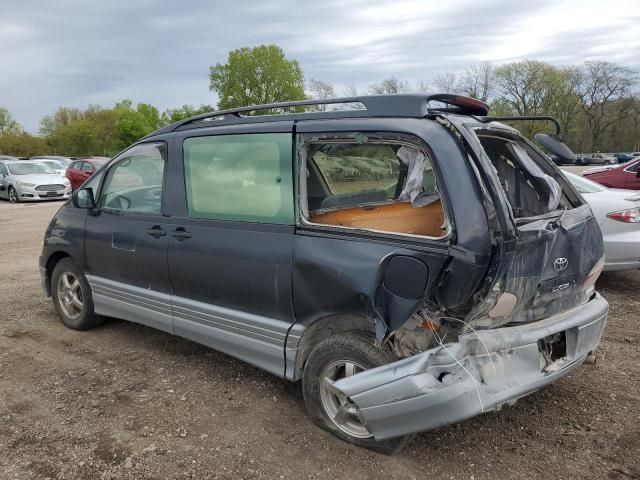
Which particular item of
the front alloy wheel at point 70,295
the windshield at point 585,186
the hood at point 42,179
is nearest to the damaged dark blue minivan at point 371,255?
the front alloy wheel at point 70,295

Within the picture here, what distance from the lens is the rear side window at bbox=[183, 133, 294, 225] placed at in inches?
131

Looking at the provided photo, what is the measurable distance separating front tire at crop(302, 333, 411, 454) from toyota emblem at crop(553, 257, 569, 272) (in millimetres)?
1023

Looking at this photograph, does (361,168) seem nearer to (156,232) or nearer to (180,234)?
(180,234)

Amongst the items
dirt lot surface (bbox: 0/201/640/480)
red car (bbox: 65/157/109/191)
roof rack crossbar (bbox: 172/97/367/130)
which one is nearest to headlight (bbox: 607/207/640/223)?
dirt lot surface (bbox: 0/201/640/480)

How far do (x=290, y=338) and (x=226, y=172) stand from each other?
1.24 m

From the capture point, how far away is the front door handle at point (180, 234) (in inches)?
148

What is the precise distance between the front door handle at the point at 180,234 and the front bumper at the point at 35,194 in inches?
656

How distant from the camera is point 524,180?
138 inches

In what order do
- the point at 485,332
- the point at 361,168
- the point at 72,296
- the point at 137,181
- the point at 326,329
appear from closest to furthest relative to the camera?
the point at 485,332 → the point at 326,329 → the point at 361,168 → the point at 137,181 → the point at 72,296

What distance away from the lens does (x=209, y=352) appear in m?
4.41

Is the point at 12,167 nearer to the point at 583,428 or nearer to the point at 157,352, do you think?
the point at 157,352

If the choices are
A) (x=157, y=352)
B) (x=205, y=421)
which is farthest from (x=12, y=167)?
(x=205, y=421)

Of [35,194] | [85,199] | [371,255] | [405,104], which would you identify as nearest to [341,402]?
[371,255]

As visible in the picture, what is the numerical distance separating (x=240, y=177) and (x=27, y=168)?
19.8 meters
